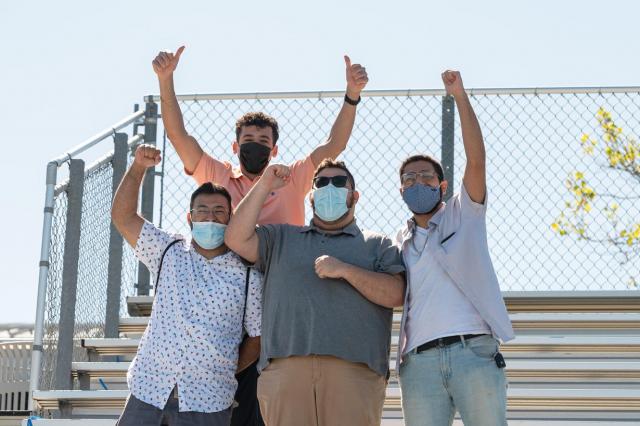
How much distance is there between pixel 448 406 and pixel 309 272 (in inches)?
27.3

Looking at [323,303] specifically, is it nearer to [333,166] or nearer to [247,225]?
[247,225]

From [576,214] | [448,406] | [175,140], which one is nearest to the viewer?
[448,406]

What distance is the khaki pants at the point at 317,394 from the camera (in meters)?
4.68

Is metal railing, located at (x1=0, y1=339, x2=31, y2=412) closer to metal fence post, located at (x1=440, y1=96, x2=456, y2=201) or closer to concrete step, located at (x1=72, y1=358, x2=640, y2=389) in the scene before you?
concrete step, located at (x1=72, y1=358, x2=640, y2=389)

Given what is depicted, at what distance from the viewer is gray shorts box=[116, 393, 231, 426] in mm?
4719

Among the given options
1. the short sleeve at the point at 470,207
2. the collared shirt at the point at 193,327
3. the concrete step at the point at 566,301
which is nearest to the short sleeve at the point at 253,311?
the collared shirt at the point at 193,327

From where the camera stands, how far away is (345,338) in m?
4.71

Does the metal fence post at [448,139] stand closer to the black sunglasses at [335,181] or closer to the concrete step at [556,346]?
the concrete step at [556,346]

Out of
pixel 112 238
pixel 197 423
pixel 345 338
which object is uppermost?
pixel 112 238

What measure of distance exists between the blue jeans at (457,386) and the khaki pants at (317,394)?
18 centimetres

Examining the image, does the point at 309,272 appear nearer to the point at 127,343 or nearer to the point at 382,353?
Result: the point at 382,353

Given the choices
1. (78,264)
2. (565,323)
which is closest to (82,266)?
(78,264)

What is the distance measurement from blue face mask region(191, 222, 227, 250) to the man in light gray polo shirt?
688mm

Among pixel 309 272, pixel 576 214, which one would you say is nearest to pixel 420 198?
pixel 309 272
